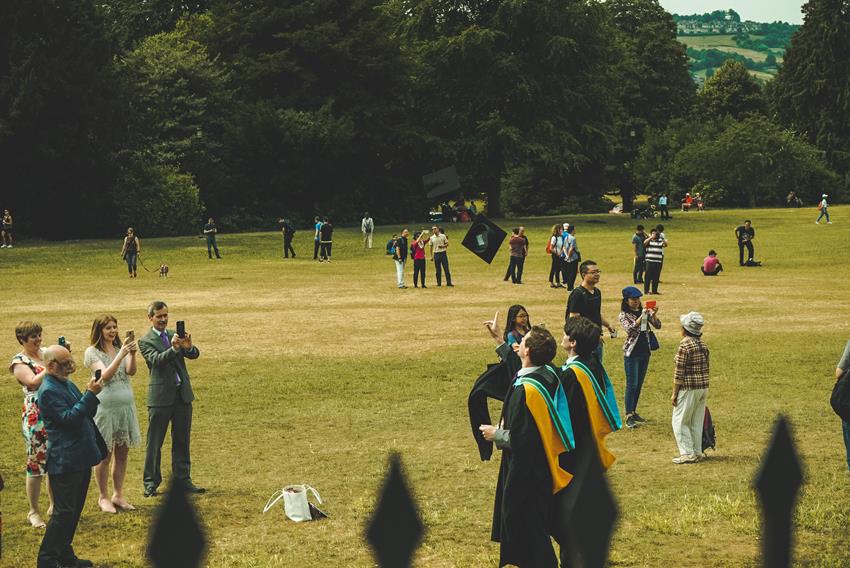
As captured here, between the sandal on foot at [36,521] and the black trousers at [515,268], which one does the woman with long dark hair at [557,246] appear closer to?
the black trousers at [515,268]

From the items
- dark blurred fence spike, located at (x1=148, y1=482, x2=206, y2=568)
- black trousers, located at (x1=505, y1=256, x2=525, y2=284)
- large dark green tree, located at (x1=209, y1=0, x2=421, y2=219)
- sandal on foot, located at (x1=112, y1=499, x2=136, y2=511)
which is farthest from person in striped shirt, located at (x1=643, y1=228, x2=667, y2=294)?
large dark green tree, located at (x1=209, y1=0, x2=421, y2=219)

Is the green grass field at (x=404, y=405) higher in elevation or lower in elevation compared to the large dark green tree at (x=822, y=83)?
lower

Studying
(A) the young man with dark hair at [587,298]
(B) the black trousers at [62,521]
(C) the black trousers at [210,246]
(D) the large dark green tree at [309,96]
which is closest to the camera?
(B) the black trousers at [62,521]

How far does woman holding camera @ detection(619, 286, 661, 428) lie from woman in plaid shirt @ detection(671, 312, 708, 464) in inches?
60.9

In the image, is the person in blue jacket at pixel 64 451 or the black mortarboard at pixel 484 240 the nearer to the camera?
the person in blue jacket at pixel 64 451

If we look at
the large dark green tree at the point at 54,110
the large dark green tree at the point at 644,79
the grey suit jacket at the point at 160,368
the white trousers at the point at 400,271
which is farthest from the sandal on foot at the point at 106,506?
the large dark green tree at the point at 644,79

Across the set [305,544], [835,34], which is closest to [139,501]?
[305,544]

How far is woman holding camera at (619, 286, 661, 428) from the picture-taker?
1270cm

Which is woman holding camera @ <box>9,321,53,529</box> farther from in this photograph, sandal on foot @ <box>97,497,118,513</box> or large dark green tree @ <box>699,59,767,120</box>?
large dark green tree @ <box>699,59,767,120</box>

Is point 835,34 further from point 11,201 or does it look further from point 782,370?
point 782,370

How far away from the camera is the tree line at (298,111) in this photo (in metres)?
45.4

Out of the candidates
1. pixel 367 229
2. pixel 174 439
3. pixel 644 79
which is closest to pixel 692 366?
pixel 174 439

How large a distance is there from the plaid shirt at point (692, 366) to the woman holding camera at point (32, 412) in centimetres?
649

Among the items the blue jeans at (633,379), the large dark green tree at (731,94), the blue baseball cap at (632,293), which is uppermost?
the large dark green tree at (731,94)
